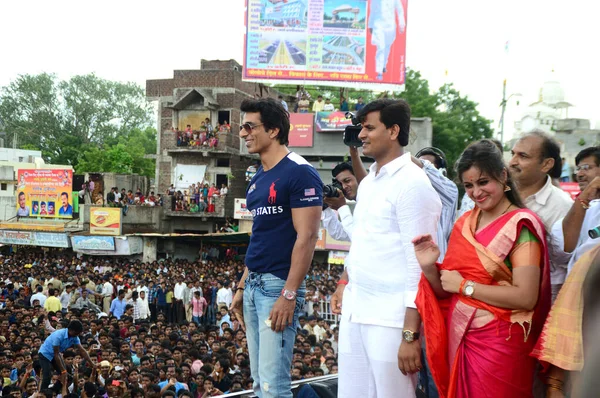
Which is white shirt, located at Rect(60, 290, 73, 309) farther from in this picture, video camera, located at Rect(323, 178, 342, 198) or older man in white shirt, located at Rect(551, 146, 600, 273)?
older man in white shirt, located at Rect(551, 146, 600, 273)

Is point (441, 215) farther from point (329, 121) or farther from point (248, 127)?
point (329, 121)

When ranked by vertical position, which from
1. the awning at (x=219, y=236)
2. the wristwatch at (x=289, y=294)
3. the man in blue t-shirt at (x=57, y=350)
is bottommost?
the awning at (x=219, y=236)

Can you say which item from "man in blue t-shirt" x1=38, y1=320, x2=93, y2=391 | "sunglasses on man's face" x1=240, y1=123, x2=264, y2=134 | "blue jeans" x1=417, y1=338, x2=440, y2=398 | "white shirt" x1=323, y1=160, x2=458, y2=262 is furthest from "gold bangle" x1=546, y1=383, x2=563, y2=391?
"man in blue t-shirt" x1=38, y1=320, x2=93, y2=391

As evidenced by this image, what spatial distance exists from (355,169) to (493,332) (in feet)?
5.03

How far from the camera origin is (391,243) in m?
2.77

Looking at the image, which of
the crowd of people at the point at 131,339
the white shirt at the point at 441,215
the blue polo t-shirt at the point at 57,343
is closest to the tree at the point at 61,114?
the crowd of people at the point at 131,339

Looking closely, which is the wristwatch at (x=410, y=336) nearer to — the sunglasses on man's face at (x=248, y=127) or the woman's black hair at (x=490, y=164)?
the woman's black hair at (x=490, y=164)

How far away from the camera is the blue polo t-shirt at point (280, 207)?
297 centimetres

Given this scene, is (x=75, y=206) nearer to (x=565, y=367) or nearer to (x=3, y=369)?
(x=3, y=369)

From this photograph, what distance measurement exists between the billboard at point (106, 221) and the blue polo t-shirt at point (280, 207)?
22.6 m

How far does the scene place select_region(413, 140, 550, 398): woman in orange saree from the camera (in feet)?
7.93

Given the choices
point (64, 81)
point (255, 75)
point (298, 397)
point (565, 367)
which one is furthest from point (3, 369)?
point (64, 81)

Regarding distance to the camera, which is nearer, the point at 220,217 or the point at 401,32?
the point at 401,32

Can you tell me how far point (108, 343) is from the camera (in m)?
9.60
